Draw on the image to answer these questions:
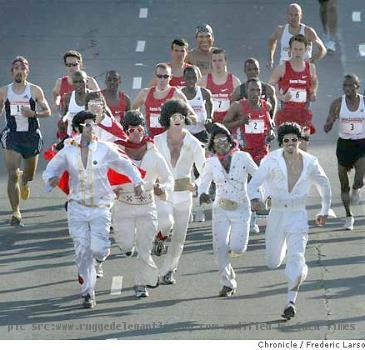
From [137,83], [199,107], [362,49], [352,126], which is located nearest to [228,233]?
[199,107]

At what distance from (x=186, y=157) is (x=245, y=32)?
1222 centimetres

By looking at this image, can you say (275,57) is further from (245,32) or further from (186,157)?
(186,157)

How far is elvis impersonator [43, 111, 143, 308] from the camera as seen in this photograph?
59.4 ft

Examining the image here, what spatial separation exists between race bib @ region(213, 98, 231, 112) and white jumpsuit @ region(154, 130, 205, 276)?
3.54 m

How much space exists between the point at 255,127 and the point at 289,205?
3514 millimetres

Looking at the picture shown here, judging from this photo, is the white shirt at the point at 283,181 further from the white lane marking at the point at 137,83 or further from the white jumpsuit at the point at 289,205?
the white lane marking at the point at 137,83

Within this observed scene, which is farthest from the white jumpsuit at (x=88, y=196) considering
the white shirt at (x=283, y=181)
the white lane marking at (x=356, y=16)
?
the white lane marking at (x=356, y=16)

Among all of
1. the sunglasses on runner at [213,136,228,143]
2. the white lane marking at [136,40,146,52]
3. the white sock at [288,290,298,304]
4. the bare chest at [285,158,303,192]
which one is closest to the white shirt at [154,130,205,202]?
the sunglasses on runner at [213,136,228,143]

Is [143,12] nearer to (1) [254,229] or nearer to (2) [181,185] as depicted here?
(1) [254,229]

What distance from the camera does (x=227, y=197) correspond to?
18422 millimetres

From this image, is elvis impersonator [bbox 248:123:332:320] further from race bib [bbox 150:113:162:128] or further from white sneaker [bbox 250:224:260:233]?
race bib [bbox 150:113:162:128]

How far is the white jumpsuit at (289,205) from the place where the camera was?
1775cm

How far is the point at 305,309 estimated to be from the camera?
59.2ft

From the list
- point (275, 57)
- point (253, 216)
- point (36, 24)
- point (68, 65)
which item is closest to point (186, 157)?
point (253, 216)
